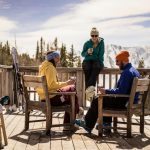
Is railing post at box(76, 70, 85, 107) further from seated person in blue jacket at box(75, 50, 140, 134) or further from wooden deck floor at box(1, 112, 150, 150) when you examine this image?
seated person in blue jacket at box(75, 50, 140, 134)

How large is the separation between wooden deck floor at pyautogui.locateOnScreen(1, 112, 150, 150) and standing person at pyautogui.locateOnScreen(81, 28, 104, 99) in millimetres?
1932

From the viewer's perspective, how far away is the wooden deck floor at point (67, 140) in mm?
5633

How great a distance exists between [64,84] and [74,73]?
3.61m

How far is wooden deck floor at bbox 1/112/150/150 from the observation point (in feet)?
18.5

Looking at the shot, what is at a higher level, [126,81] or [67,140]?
[126,81]

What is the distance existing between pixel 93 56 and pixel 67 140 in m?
3.09

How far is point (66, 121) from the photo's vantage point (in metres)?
7.29

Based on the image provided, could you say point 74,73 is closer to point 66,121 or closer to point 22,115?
point 22,115

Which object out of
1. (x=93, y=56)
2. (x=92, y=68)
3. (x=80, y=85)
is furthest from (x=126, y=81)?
(x=80, y=85)

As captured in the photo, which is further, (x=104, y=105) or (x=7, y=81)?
(x=7, y=81)

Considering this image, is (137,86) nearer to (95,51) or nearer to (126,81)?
(126,81)

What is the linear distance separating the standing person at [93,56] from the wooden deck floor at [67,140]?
1.93 m

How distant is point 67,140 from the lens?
20.1 feet

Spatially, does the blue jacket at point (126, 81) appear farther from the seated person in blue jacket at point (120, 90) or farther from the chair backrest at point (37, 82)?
the chair backrest at point (37, 82)
